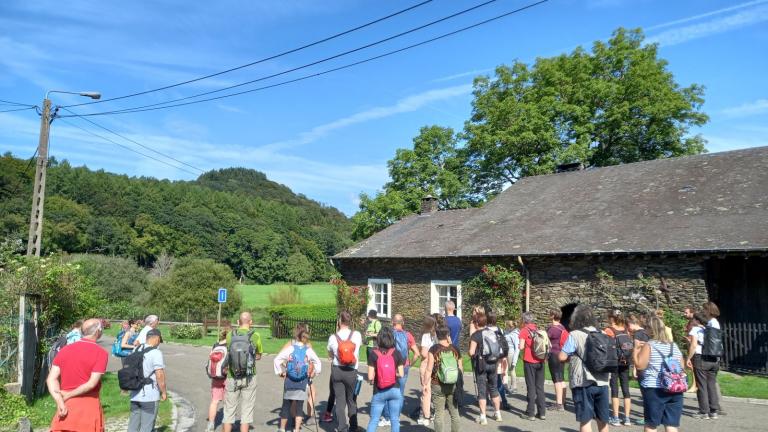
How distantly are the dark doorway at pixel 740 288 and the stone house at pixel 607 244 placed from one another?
0.03 meters

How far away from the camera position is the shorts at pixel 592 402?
20.8 feet

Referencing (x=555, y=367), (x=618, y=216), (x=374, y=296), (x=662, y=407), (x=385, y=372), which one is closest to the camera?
(x=662, y=407)

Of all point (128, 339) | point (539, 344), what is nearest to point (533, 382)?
point (539, 344)

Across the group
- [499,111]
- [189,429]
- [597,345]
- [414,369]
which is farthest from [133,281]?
[597,345]

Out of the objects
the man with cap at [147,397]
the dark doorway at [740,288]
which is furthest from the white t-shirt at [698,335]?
the man with cap at [147,397]

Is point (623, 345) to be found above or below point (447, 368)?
above

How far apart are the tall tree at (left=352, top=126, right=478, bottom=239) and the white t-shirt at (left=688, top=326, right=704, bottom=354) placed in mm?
25151

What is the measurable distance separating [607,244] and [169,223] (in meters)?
78.5

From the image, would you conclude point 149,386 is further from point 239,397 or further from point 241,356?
point 239,397

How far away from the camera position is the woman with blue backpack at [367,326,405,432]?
688 centimetres

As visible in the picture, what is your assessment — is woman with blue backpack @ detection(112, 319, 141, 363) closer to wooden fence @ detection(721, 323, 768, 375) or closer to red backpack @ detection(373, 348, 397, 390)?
red backpack @ detection(373, 348, 397, 390)

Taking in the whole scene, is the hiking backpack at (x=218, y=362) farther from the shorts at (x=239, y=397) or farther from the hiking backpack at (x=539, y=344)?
the hiking backpack at (x=539, y=344)

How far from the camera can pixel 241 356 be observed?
24.3 feet

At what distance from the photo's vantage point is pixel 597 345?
627 centimetres
